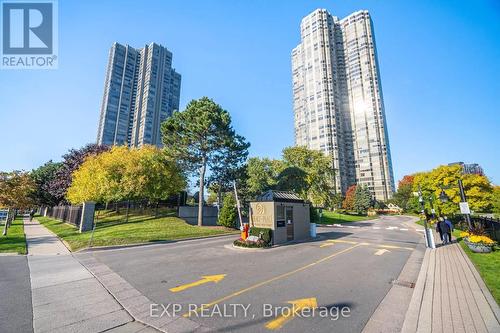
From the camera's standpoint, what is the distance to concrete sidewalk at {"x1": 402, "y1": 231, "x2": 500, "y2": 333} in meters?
4.68

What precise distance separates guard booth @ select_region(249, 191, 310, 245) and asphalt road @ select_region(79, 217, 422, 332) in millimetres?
3593

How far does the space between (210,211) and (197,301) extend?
24628 mm

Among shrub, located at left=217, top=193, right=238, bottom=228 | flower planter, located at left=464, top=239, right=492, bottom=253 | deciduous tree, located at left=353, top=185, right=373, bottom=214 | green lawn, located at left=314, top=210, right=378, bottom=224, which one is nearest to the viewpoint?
flower planter, located at left=464, top=239, right=492, bottom=253

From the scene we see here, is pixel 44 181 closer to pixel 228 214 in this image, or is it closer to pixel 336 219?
pixel 228 214

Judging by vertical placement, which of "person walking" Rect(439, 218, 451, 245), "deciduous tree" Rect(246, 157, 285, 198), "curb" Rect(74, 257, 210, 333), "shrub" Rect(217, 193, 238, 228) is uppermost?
"deciduous tree" Rect(246, 157, 285, 198)

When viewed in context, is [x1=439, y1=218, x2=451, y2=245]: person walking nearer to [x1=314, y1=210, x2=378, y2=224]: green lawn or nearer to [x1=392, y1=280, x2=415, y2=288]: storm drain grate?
[x1=392, y1=280, x2=415, y2=288]: storm drain grate

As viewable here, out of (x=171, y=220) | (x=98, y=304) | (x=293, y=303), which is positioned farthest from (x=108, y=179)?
(x=293, y=303)

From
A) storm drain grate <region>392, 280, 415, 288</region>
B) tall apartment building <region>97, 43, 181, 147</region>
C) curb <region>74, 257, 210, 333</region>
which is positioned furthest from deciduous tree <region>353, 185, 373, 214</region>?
tall apartment building <region>97, 43, 181, 147</region>

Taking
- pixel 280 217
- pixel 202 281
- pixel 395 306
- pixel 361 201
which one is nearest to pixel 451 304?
pixel 395 306

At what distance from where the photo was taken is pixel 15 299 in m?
6.00

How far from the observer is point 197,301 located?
595 centimetres

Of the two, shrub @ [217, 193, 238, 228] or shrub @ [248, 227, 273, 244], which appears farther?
shrub @ [217, 193, 238, 228]

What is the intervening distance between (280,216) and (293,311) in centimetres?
1159

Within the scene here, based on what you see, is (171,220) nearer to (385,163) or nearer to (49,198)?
(49,198)
